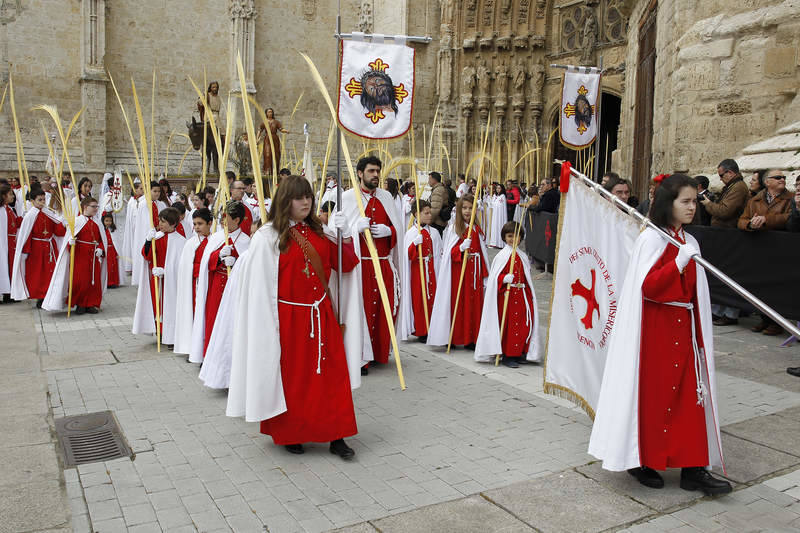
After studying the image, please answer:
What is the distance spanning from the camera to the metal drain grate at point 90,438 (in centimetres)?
480

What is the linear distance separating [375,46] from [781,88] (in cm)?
702

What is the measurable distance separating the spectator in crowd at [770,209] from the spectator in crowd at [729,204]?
225 millimetres

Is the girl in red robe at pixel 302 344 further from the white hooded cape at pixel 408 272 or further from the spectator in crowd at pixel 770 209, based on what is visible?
the spectator in crowd at pixel 770 209

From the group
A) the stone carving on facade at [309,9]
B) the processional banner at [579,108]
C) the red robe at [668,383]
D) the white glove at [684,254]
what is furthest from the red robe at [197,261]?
the stone carving on facade at [309,9]

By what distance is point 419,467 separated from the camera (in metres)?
4.61

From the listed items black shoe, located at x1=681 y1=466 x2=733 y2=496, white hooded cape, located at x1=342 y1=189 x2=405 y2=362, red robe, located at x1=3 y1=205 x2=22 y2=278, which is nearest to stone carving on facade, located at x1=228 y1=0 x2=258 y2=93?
red robe, located at x1=3 y1=205 x2=22 y2=278

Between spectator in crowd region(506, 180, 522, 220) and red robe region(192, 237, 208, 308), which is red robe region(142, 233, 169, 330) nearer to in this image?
red robe region(192, 237, 208, 308)

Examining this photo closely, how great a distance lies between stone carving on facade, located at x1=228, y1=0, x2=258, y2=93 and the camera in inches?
1041

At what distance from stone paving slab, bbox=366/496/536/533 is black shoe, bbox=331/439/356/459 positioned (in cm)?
86

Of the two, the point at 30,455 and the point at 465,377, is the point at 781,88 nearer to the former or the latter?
the point at 465,377

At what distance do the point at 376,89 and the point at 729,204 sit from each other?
5.45 meters

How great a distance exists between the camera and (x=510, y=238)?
24.6ft

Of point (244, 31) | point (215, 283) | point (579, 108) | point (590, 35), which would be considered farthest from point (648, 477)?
point (244, 31)

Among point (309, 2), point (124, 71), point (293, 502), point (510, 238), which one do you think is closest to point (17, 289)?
point (510, 238)
